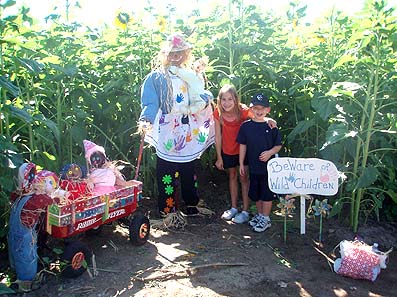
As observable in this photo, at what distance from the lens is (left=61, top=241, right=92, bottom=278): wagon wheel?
352cm

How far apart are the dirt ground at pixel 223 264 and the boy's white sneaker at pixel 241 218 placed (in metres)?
0.08

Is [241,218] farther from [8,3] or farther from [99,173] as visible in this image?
[8,3]

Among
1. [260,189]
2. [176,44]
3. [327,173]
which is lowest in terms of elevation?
[260,189]

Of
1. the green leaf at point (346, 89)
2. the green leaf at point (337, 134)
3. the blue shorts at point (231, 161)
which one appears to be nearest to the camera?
the green leaf at point (346, 89)

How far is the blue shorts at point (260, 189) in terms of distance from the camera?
4574 millimetres

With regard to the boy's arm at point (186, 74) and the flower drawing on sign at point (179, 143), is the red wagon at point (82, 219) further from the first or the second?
the boy's arm at point (186, 74)

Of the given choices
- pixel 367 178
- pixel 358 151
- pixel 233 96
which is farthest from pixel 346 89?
pixel 233 96

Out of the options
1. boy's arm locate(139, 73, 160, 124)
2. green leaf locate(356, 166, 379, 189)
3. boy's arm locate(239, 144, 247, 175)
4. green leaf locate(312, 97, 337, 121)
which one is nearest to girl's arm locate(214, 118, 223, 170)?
boy's arm locate(239, 144, 247, 175)

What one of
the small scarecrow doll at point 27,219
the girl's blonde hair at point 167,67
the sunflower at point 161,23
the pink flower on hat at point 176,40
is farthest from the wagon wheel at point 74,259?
the sunflower at point 161,23

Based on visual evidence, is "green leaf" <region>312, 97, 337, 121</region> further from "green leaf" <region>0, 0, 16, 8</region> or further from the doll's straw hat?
"green leaf" <region>0, 0, 16, 8</region>

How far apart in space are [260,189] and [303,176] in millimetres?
547

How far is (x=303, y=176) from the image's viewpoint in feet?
13.8

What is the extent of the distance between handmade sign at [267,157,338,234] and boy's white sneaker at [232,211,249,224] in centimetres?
68

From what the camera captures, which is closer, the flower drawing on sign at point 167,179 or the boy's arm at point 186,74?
the boy's arm at point 186,74
